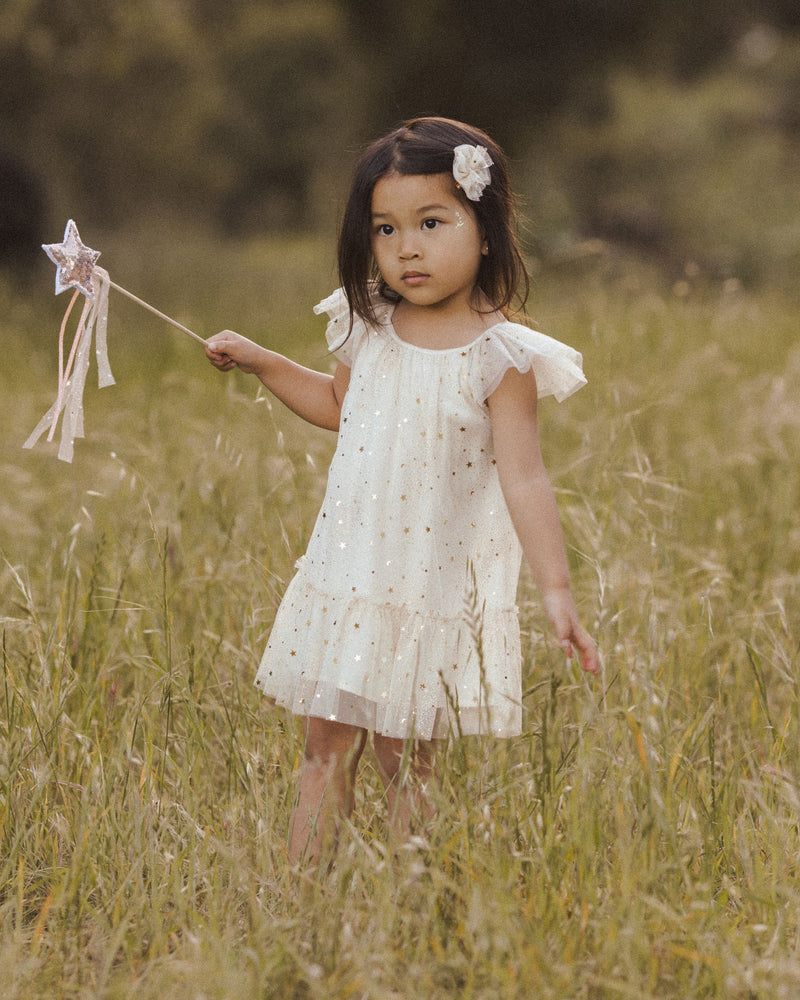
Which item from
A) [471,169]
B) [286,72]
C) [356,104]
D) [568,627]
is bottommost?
[568,627]

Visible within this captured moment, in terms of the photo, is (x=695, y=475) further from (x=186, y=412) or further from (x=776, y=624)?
(x=186, y=412)

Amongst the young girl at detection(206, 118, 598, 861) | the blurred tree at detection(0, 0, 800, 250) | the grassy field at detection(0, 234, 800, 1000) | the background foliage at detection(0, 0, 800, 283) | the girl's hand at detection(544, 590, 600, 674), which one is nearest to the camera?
the grassy field at detection(0, 234, 800, 1000)

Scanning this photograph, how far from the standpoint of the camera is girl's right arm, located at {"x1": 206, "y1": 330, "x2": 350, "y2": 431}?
2.24 meters

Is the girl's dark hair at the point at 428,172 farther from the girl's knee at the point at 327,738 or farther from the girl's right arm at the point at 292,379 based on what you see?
the girl's knee at the point at 327,738

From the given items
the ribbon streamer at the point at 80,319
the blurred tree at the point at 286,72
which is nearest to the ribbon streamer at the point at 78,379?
the ribbon streamer at the point at 80,319

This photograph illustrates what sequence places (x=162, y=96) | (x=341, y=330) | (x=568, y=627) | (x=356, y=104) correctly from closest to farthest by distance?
(x=568, y=627) < (x=341, y=330) < (x=162, y=96) < (x=356, y=104)

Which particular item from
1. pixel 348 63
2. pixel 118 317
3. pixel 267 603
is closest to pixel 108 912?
pixel 267 603

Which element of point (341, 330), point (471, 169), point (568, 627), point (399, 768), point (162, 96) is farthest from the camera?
point (162, 96)

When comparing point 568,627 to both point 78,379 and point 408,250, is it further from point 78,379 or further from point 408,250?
point 78,379

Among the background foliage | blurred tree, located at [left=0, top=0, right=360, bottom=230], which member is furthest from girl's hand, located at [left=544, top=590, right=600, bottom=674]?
blurred tree, located at [left=0, top=0, right=360, bottom=230]

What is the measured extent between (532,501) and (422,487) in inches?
7.6

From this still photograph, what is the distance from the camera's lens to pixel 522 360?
1.95 meters

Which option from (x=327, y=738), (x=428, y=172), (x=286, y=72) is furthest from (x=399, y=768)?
(x=286, y=72)

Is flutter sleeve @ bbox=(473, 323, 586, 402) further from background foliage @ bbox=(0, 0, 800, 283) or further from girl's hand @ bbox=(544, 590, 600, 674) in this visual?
background foliage @ bbox=(0, 0, 800, 283)
